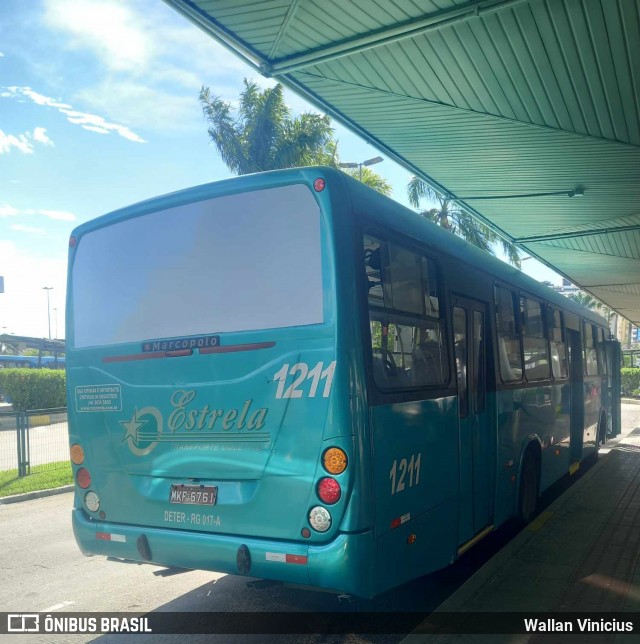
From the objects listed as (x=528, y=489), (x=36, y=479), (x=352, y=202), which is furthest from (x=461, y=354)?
(x=36, y=479)

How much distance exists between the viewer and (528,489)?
796cm

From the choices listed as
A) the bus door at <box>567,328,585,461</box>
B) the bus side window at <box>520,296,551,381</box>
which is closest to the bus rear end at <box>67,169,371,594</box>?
the bus side window at <box>520,296,551,381</box>

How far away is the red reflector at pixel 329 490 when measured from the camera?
4.05 m

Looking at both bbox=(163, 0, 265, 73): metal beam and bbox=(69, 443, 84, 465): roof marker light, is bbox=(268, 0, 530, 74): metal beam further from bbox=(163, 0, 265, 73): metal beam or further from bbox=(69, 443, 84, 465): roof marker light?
bbox=(69, 443, 84, 465): roof marker light

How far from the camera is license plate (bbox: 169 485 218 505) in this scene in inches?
177

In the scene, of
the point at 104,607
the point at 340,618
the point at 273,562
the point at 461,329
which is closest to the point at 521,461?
the point at 461,329

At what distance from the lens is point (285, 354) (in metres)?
4.32

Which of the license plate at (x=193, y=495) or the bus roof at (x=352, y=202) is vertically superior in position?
the bus roof at (x=352, y=202)

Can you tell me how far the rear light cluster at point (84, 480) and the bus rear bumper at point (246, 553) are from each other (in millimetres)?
142

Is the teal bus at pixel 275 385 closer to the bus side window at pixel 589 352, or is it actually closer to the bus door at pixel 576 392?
the bus door at pixel 576 392

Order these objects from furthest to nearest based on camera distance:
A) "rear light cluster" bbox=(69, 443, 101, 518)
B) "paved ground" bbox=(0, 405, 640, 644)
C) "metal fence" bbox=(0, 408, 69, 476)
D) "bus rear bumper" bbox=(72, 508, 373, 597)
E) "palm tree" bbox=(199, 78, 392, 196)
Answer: "palm tree" bbox=(199, 78, 392, 196), "metal fence" bbox=(0, 408, 69, 476), "rear light cluster" bbox=(69, 443, 101, 518), "paved ground" bbox=(0, 405, 640, 644), "bus rear bumper" bbox=(72, 508, 373, 597)

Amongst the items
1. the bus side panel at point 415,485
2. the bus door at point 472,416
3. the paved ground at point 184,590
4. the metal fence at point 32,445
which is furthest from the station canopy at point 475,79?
the metal fence at point 32,445

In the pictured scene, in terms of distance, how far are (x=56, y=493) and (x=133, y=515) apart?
7.29m

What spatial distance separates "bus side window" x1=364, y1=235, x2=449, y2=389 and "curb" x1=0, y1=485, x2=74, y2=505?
8374mm
